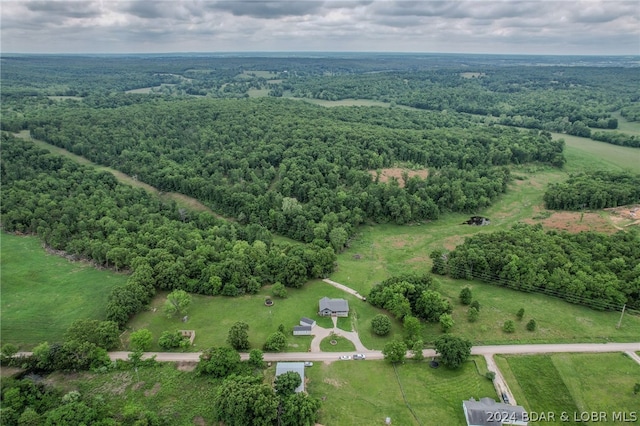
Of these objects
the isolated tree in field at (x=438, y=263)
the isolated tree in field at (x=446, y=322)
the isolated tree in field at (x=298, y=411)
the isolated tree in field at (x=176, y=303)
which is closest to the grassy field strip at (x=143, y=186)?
the isolated tree in field at (x=176, y=303)

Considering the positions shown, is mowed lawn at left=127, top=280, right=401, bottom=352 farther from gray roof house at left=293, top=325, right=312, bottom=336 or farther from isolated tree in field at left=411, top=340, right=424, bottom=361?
isolated tree in field at left=411, top=340, right=424, bottom=361

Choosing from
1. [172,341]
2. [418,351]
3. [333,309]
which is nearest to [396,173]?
[333,309]

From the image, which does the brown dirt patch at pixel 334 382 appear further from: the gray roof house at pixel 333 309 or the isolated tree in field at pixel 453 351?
the isolated tree in field at pixel 453 351

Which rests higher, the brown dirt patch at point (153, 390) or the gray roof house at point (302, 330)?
the gray roof house at point (302, 330)

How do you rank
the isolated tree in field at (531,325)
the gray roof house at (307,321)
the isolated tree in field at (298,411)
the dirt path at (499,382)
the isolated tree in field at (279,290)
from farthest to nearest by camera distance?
the isolated tree in field at (279,290) → the gray roof house at (307,321) → the isolated tree in field at (531,325) → the dirt path at (499,382) → the isolated tree in field at (298,411)

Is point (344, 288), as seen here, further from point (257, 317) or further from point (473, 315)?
point (473, 315)

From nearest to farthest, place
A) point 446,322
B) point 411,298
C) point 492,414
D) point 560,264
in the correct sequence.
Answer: point 492,414 < point 446,322 < point 411,298 < point 560,264
